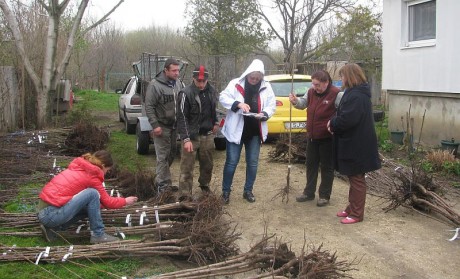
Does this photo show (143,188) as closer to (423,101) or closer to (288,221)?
(288,221)

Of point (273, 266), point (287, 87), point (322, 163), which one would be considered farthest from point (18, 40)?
point (273, 266)

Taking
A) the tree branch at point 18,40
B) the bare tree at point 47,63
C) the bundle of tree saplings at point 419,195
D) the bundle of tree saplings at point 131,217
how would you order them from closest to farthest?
the bundle of tree saplings at point 131,217
the bundle of tree saplings at point 419,195
the tree branch at point 18,40
the bare tree at point 47,63

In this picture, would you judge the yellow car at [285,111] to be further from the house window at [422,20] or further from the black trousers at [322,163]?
the black trousers at [322,163]

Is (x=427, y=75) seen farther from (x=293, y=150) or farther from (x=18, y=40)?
(x=18, y=40)

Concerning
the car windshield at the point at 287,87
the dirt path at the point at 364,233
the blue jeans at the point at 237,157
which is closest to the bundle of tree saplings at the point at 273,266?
the dirt path at the point at 364,233

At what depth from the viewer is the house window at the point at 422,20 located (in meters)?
9.86

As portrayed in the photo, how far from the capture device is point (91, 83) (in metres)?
36.2

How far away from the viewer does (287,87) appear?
33.9ft

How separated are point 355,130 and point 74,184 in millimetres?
3115

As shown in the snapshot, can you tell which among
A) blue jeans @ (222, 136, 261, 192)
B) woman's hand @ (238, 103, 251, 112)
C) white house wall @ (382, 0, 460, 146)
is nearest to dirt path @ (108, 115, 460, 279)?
blue jeans @ (222, 136, 261, 192)

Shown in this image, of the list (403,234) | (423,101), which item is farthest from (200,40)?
(403,234)

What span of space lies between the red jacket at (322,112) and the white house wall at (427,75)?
3832 millimetres

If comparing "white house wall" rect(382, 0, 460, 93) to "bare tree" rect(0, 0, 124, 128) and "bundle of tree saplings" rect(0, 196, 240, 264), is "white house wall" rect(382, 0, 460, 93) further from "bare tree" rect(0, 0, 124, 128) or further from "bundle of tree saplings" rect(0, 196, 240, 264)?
"bare tree" rect(0, 0, 124, 128)

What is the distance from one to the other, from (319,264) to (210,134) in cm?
288
